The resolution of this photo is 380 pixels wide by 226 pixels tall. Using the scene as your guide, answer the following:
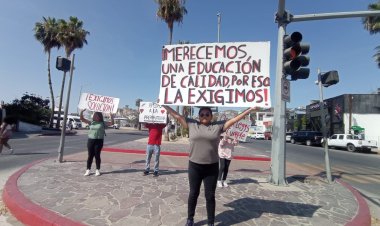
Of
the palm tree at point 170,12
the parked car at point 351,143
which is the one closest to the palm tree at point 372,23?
the parked car at point 351,143

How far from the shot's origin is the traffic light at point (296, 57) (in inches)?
305

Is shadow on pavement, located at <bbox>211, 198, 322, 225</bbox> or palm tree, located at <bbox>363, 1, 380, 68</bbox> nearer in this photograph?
shadow on pavement, located at <bbox>211, 198, 322, 225</bbox>

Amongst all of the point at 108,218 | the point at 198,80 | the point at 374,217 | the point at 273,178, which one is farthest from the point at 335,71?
the point at 108,218

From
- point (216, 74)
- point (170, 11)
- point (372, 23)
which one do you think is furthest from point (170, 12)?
point (216, 74)

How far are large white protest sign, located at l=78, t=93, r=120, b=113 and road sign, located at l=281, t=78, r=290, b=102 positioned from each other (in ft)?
14.7

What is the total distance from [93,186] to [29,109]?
117 feet

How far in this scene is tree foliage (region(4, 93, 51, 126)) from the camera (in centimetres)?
3645

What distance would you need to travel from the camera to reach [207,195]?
473 centimetres

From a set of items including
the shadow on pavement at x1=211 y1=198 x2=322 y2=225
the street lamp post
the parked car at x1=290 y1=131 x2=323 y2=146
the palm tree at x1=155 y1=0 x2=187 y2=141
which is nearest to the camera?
the shadow on pavement at x1=211 y1=198 x2=322 y2=225

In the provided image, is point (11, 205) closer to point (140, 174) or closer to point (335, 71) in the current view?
point (140, 174)

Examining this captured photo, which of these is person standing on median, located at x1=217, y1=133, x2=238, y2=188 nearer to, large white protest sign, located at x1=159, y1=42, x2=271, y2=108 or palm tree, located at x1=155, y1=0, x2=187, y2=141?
large white protest sign, located at x1=159, y1=42, x2=271, y2=108

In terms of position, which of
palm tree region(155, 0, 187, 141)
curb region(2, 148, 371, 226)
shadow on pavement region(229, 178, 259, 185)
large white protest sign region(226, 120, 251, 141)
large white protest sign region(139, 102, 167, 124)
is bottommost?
curb region(2, 148, 371, 226)

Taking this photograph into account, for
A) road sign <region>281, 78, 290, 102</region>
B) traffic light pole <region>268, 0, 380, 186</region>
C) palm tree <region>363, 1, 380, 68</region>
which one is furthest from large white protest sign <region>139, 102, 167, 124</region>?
palm tree <region>363, 1, 380, 68</region>

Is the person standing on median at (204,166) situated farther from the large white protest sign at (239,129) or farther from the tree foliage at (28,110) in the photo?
the tree foliage at (28,110)
